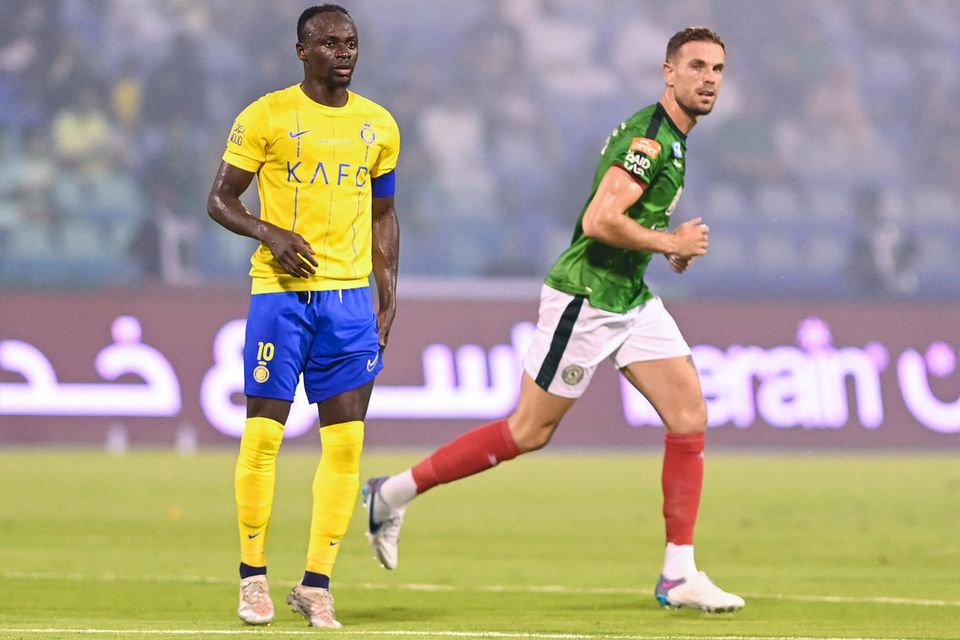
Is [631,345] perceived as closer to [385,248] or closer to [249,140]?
[385,248]

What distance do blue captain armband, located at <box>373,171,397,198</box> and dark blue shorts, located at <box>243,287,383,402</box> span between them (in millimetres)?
389

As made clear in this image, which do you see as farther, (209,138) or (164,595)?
(209,138)

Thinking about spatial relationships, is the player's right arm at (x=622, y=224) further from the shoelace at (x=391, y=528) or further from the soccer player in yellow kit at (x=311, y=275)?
the shoelace at (x=391, y=528)

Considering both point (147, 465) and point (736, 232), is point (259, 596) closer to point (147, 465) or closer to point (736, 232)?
point (147, 465)

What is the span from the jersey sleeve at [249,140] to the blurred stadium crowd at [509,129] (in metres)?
13.6

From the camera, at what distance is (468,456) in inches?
292

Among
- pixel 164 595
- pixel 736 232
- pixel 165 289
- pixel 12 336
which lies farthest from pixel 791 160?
pixel 164 595

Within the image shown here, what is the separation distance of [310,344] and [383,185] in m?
0.68

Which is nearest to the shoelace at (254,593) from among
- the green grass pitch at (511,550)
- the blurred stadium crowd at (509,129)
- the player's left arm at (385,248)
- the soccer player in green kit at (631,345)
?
the green grass pitch at (511,550)

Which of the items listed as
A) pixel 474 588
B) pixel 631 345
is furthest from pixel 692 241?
pixel 474 588

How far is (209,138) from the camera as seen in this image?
69.7ft

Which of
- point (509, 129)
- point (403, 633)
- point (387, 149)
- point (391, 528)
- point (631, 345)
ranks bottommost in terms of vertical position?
point (403, 633)

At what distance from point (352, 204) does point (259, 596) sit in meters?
1.45

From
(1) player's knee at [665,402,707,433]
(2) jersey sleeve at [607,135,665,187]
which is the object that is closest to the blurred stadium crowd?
(1) player's knee at [665,402,707,433]
